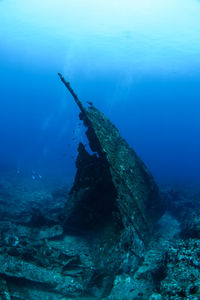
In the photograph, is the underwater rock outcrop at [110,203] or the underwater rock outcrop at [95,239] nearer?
the underwater rock outcrop at [95,239]

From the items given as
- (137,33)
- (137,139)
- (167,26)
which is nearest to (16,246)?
(167,26)

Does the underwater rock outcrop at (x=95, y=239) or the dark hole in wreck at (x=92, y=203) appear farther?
the dark hole in wreck at (x=92, y=203)

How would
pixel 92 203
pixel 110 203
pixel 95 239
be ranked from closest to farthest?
pixel 95 239 → pixel 110 203 → pixel 92 203

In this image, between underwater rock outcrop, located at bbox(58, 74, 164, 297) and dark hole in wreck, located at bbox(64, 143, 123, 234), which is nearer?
underwater rock outcrop, located at bbox(58, 74, 164, 297)

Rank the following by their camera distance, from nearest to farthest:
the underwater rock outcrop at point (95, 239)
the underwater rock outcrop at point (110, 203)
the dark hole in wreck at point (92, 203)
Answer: the underwater rock outcrop at point (95, 239) < the underwater rock outcrop at point (110, 203) < the dark hole in wreck at point (92, 203)

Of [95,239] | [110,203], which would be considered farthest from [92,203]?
[95,239]

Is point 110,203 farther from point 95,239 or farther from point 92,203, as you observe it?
point 95,239

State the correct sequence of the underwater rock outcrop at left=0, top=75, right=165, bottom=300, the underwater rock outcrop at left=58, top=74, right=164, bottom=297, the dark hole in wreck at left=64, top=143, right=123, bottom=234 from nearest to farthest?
1. the underwater rock outcrop at left=0, top=75, right=165, bottom=300
2. the underwater rock outcrop at left=58, top=74, right=164, bottom=297
3. the dark hole in wreck at left=64, top=143, right=123, bottom=234

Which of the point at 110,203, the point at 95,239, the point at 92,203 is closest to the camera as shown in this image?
the point at 95,239

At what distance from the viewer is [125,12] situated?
1163 inches

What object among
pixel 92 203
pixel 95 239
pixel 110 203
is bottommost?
pixel 95 239

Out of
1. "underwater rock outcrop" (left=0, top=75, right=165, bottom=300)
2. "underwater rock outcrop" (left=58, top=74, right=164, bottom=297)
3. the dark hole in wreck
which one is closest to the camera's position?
"underwater rock outcrop" (left=0, top=75, right=165, bottom=300)

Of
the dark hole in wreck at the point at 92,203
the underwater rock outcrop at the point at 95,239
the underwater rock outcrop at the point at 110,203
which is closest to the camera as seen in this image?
the underwater rock outcrop at the point at 95,239

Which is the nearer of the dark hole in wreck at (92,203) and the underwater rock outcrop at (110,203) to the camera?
the underwater rock outcrop at (110,203)
